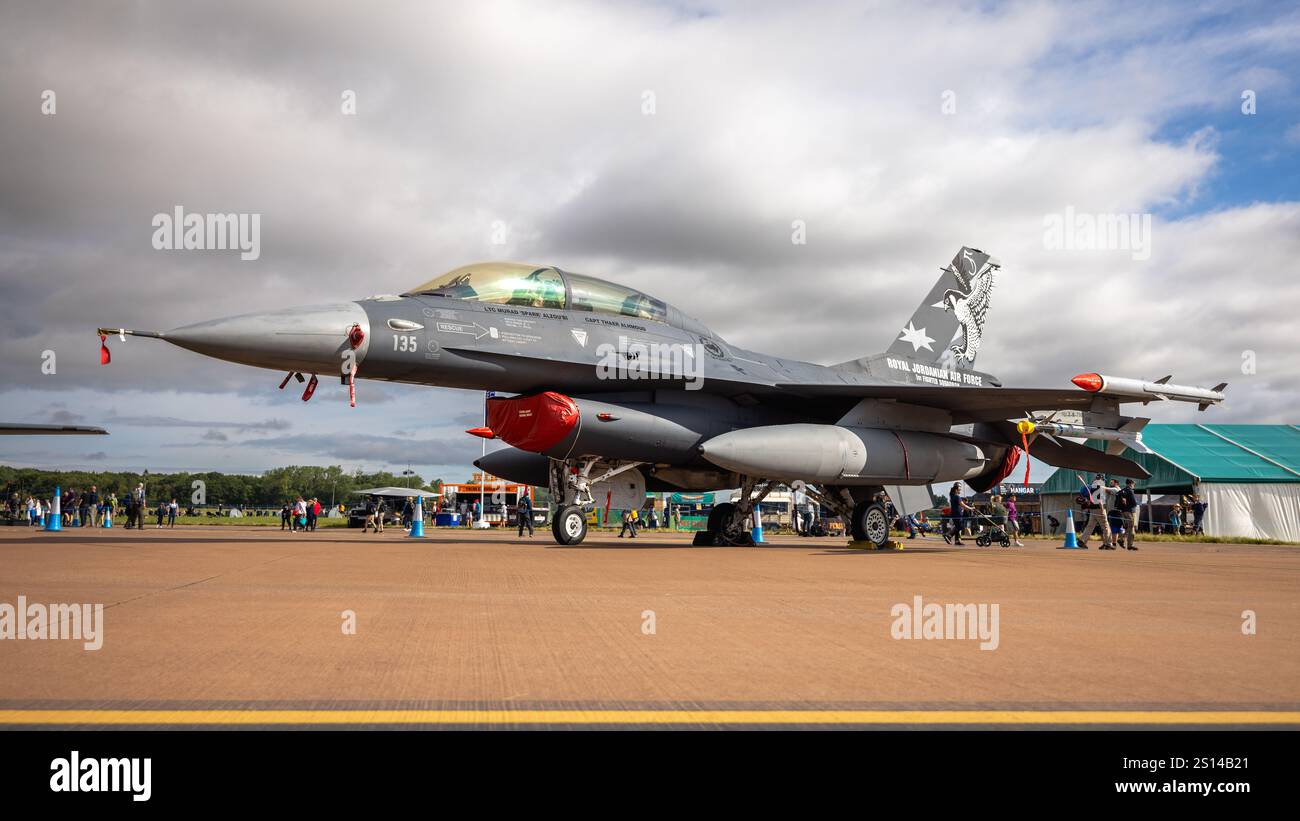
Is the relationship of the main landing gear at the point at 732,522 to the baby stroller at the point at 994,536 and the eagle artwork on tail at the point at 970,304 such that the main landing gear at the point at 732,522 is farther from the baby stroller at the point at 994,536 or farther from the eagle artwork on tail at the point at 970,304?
the baby stroller at the point at 994,536

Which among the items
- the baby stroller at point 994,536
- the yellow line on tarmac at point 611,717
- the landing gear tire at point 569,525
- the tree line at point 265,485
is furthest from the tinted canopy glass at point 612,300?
the tree line at point 265,485

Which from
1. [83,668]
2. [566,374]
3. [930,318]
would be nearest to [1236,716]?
[83,668]

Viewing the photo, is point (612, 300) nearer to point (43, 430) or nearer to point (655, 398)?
point (655, 398)

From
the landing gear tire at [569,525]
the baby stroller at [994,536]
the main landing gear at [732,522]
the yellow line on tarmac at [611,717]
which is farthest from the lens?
the baby stroller at [994,536]

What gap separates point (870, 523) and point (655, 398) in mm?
4735

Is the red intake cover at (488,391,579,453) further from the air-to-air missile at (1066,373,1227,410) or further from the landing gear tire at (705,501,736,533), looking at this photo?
the air-to-air missile at (1066,373,1227,410)

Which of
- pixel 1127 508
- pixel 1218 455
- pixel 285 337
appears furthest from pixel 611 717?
pixel 1218 455

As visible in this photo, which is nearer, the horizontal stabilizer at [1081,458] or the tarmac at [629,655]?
the tarmac at [629,655]

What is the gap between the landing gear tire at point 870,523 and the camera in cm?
1553

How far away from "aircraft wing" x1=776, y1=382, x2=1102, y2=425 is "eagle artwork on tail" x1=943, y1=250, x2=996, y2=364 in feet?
12.5

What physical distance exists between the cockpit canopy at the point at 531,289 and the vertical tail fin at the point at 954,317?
724cm

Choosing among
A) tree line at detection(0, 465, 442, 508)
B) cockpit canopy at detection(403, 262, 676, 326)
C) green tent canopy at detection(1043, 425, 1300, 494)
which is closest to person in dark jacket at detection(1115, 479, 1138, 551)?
green tent canopy at detection(1043, 425, 1300, 494)

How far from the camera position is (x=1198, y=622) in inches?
211
